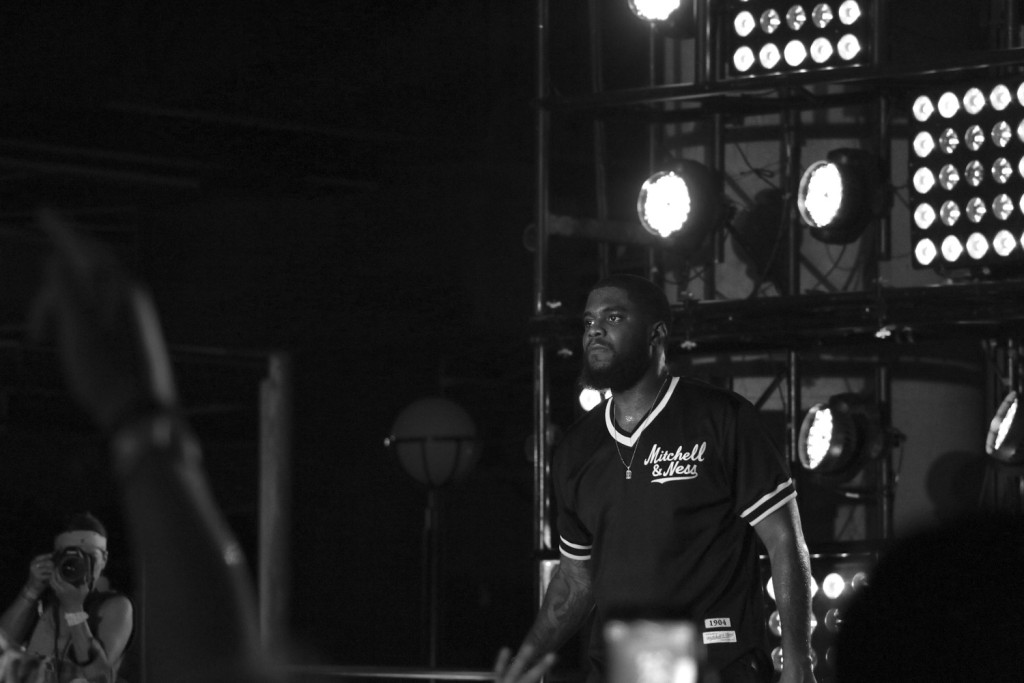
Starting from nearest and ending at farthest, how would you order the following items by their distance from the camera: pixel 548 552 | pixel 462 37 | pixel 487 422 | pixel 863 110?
pixel 548 552, pixel 863 110, pixel 462 37, pixel 487 422

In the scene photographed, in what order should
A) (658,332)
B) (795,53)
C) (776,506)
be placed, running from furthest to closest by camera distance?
1. (795,53)
2. (658,332)
3. (776,506)

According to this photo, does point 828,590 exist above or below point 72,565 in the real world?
below

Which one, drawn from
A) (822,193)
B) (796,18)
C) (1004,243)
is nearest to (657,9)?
(796,18)

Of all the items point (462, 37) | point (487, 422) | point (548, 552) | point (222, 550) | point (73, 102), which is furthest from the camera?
point (487, 422)

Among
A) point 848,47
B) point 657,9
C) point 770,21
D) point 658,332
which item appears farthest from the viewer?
point 657,9

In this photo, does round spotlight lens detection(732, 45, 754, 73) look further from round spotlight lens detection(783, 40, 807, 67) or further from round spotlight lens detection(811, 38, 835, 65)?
round spotlight lens detection(811, 38, 835, 65)

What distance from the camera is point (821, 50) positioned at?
657 cm

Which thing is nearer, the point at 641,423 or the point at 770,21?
the point at 641,423

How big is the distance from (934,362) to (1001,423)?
1039mm

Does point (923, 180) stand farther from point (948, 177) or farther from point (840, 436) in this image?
point (840, 436)

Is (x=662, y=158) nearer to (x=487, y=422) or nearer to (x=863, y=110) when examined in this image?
(x=863, y=110)

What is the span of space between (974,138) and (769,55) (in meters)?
0.93

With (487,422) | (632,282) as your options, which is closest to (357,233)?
(487,422)

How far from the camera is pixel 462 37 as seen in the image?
980 cm
